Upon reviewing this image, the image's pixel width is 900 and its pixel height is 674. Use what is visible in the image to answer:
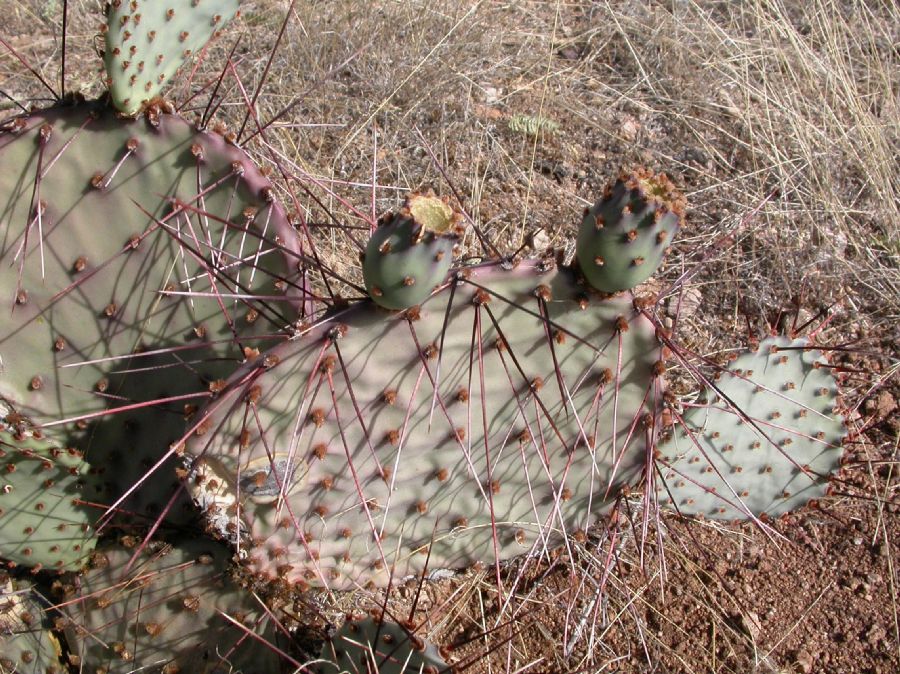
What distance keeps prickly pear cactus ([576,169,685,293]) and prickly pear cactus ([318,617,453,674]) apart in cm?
67

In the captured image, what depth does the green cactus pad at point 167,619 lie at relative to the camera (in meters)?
1.55

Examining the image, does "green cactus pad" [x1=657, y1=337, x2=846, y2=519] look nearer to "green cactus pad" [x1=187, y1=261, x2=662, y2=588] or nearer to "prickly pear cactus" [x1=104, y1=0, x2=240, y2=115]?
"green cactus pad" [x1=187, y1=261, x2=662, y2=588]

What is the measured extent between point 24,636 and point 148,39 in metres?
1.16

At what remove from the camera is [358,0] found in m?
3.12

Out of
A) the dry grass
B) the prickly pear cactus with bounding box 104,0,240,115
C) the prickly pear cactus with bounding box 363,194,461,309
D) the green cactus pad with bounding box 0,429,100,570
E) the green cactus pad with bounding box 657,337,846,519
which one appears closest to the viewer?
the prickly pear cactus with bounding box 363,194,461,309

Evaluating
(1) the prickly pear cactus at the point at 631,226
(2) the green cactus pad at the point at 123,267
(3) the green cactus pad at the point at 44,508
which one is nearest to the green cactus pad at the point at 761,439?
(1) the prickly pear cactus at the point at 631,226

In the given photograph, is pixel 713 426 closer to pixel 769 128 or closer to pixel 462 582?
pixel 462 582

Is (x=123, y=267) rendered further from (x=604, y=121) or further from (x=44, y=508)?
(x=604, y=121)

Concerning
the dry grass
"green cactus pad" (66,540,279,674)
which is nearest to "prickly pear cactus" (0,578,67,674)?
"green cactus pad" (66,540,279,674)

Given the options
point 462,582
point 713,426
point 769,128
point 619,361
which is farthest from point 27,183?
point 769,128

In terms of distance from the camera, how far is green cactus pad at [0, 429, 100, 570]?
5.01ft

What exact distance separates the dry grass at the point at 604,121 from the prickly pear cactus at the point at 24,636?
4.05 ft

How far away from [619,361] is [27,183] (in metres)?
1.10

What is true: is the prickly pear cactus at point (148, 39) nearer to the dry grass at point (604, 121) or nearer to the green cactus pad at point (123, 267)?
the green cactus pad at point (123, 267)
